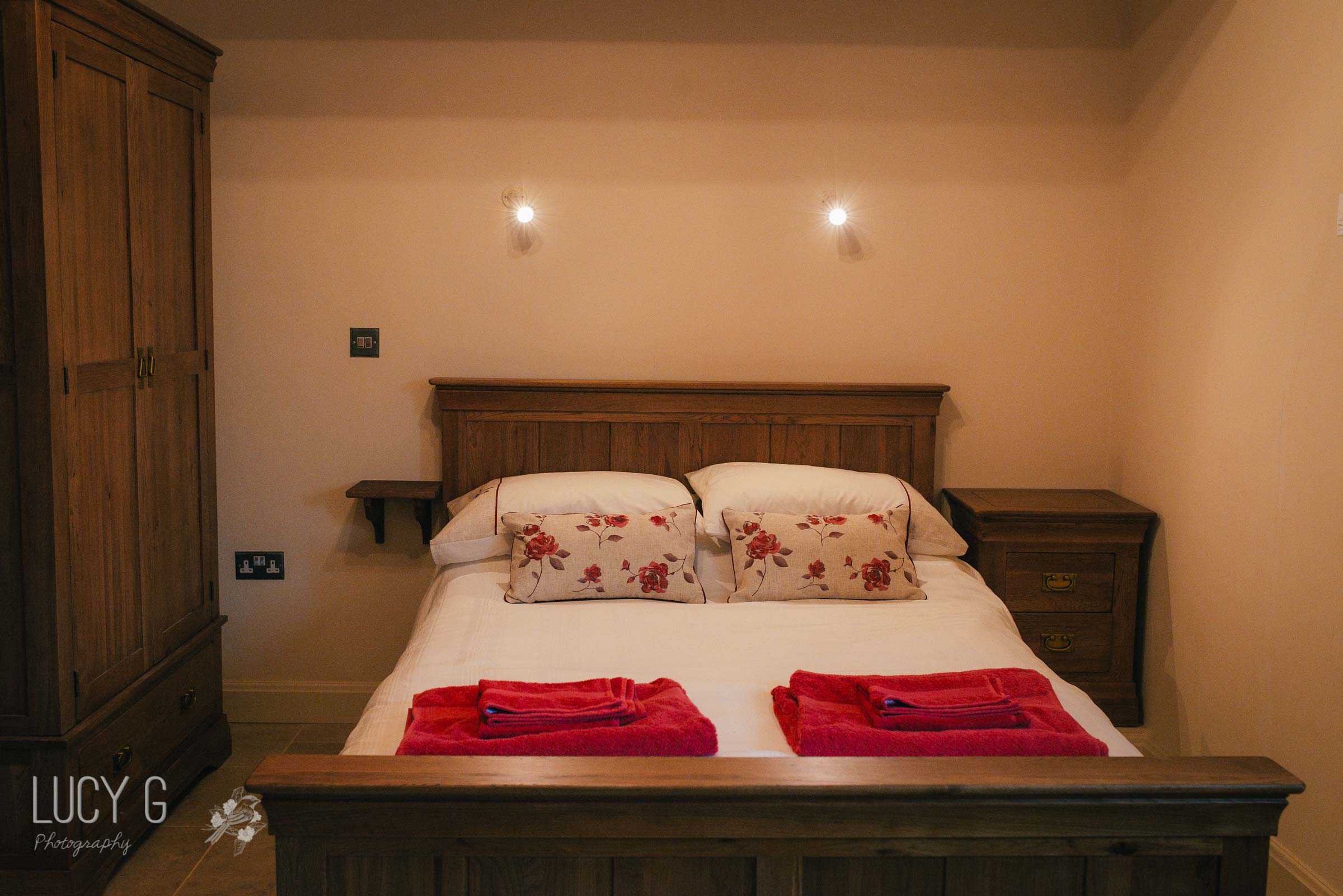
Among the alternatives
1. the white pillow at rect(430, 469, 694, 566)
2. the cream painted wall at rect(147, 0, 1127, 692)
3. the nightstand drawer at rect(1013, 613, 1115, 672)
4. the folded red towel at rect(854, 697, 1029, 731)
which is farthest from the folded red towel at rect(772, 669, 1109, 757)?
the cream painted wall at rect(147, 0, 1127, 692)

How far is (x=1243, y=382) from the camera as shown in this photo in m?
2.70

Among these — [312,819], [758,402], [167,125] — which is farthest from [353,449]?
[312,819]

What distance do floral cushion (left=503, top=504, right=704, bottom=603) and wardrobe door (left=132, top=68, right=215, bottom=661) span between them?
3.06 feet

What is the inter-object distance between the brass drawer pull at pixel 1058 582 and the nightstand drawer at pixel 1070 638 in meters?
0.08

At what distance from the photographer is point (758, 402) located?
330 centimetres

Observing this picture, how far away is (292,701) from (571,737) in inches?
81.4

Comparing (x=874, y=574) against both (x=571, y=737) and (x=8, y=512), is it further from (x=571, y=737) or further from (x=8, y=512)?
(x=8, y=512)

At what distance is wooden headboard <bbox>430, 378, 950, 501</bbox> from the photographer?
3279mm

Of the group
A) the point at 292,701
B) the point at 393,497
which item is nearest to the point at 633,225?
the point at 393,497

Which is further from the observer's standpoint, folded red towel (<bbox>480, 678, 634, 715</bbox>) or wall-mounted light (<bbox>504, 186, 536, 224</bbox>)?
wall-mounted light (<bbox>504, 186, 536, 224</bbox>)

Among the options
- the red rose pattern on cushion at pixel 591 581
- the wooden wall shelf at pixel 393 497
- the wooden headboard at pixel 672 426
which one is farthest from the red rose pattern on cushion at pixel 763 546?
the wooden wall shelf at pixel 393 497

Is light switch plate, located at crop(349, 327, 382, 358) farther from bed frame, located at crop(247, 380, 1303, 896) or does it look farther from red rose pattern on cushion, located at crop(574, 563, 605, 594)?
bed frame, located at crop(247, 380, 1303, 896)

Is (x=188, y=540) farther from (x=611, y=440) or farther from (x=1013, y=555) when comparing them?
(x=1013, y=555)

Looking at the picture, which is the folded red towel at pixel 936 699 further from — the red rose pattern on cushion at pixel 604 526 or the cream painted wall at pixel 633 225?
the cream painted wall at pixel 633 225
